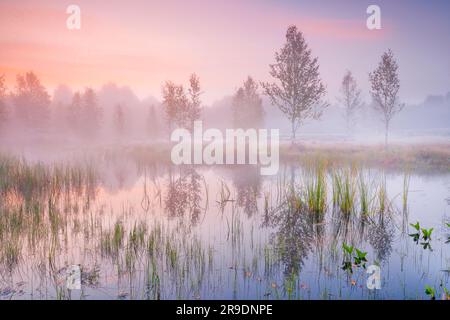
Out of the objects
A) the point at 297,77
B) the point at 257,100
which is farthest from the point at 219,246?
the point at 257,100

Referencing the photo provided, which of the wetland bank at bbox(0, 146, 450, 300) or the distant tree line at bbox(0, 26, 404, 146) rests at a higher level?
the distant tree line at bbox(0, 26, 404, 146)

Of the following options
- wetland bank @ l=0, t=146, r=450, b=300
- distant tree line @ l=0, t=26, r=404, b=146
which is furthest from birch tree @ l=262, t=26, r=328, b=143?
wetland bank @ l=0, t=146, r=450, b=300

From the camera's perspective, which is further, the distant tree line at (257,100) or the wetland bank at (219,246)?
the distant tree line at (257,100)

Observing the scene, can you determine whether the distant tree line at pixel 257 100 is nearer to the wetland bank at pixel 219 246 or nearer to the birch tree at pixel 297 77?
the birch tree at pixel 297 77

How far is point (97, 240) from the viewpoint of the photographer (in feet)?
25.0

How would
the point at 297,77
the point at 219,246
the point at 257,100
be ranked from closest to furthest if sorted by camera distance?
1. the point at 219,246
2. the point at 297,77
3. the point at 257,100

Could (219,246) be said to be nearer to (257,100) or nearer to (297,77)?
(297,77)

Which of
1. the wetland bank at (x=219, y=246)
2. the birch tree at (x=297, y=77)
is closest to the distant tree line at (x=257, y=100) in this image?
the birch tree at (x=297, y=77)

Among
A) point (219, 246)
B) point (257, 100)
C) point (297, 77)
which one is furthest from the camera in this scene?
point (257, 100)

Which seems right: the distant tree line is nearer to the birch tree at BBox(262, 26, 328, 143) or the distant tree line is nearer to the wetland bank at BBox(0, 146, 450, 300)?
the birch tree at BBox(262, 26, 328, 143)

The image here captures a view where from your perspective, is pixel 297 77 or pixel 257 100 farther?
pixel 257 100
